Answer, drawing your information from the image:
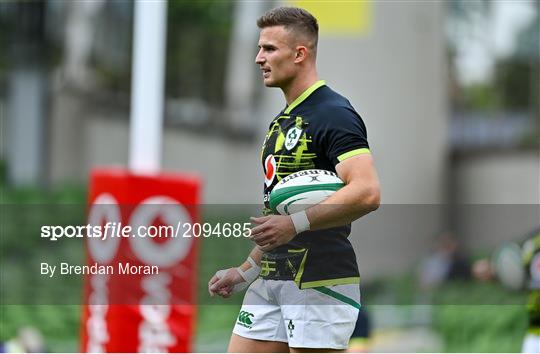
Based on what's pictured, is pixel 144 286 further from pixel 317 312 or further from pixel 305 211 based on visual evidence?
pixel 305 211

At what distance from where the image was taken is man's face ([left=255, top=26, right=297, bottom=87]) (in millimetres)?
4219

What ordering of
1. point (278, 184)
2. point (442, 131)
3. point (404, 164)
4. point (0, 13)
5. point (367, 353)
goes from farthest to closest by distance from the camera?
point (0, 13) < point (442, 131) < point (404, 164) < point (367, 353) < point (278, 184)

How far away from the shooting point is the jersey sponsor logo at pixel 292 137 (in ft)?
13.8

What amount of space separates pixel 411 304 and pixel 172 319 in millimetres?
8955

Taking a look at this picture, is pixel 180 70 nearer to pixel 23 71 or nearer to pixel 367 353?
pixel 23 71

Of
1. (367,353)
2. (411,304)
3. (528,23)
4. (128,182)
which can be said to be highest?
(528,23)

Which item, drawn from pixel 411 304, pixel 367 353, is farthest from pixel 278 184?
pixel 411 304

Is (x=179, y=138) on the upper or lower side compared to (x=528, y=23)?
lower

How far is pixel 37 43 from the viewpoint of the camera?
23.8m

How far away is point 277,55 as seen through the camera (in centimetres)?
423

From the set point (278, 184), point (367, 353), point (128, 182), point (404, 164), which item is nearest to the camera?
point (278, 184)

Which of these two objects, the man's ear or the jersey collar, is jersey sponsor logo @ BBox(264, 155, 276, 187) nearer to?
the jersey collar

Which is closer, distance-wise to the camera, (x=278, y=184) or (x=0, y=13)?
(x=278, y=184)

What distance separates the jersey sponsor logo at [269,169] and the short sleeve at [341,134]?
204mm
